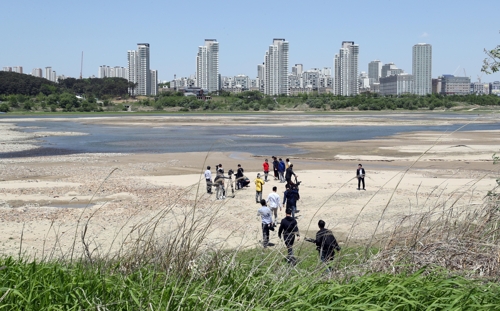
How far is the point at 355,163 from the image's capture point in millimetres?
33469

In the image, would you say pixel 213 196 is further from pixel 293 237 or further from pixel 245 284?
pixel 245 284

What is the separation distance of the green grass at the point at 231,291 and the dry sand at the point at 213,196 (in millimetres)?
1184

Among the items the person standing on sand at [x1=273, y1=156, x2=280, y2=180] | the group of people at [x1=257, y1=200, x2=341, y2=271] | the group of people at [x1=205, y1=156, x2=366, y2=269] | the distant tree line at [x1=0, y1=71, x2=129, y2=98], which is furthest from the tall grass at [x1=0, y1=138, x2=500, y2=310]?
the distant tree line at [x1=0, y1=71, x2=129, y2=98]

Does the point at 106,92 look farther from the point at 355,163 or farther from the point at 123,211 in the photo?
the point at 123,211

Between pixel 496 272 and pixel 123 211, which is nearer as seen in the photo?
pixel 496 272

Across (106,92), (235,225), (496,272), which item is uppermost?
(106,92)

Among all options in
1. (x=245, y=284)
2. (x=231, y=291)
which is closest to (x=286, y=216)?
(x=245, y=284)

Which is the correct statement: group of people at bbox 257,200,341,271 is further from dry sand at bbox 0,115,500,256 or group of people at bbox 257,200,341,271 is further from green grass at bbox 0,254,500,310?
green grass at bbox 0,254,500,310

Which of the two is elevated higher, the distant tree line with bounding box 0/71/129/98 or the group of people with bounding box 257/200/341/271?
the distant tree line with bounding box 0/71/129/98

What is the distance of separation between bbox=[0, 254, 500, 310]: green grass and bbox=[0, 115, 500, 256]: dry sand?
118 centimetres

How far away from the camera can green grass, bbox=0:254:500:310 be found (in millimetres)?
4082

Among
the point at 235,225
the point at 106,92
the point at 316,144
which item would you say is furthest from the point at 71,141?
the point at 106,92

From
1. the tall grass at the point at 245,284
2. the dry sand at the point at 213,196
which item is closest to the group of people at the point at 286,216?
the dry sand at the point at 213,196

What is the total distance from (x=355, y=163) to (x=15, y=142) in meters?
32.3
